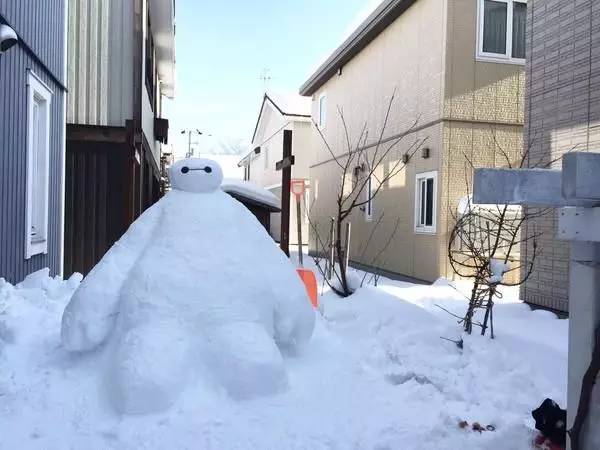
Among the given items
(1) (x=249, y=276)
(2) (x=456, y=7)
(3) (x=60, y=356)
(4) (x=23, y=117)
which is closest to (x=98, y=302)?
(3) (x=60, y=356)

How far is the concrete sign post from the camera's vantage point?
2.43 meters

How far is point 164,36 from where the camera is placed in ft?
42.6

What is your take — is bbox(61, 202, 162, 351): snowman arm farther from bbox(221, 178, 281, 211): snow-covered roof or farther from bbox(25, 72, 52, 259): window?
bbox(221, 178, 281, 211): snow-covered roof

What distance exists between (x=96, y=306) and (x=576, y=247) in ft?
8.77

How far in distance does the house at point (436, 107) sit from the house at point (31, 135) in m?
5.48

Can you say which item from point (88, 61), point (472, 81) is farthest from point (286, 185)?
point (472, 81)

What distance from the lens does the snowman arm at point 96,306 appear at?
3420mm

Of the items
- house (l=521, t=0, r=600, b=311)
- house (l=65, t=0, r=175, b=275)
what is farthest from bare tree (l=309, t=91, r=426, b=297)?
house (l=65, t=0, r=175, b=275)

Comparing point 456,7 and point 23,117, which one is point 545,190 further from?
point 456,7

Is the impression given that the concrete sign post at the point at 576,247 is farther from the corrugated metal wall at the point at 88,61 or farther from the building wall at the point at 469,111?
the building wall at the point at 469,111

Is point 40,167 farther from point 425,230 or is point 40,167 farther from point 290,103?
point 290,103

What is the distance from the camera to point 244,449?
2.90 m

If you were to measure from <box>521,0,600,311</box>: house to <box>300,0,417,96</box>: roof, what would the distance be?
423cm

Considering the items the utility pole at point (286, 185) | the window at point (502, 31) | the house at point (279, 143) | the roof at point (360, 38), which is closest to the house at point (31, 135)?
the utility pole at point (286, 185)
